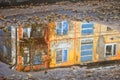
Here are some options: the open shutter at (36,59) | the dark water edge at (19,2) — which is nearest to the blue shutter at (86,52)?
the open shutter at (36,59)

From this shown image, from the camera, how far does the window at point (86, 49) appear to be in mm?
10992

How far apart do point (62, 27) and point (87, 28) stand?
1032 millimetres

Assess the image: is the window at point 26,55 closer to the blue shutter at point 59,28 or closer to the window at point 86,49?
the window at point 86,49

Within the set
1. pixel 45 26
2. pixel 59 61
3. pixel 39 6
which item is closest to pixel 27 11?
pixel 39 6

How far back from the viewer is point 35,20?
51.1ft

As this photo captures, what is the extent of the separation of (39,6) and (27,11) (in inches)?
62.1

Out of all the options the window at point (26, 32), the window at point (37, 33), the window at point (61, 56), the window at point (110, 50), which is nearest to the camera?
the window at point (61, 56)

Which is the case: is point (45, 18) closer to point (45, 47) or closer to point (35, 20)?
point (35, 20)

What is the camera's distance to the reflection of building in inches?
419

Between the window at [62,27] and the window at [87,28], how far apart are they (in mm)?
708

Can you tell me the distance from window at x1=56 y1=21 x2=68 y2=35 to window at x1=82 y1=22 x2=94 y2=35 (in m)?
0.71

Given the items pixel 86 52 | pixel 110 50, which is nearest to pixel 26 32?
pixel 86 52

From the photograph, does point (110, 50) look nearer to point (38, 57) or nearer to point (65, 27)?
point (38, 57)

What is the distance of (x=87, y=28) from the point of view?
14195mm
